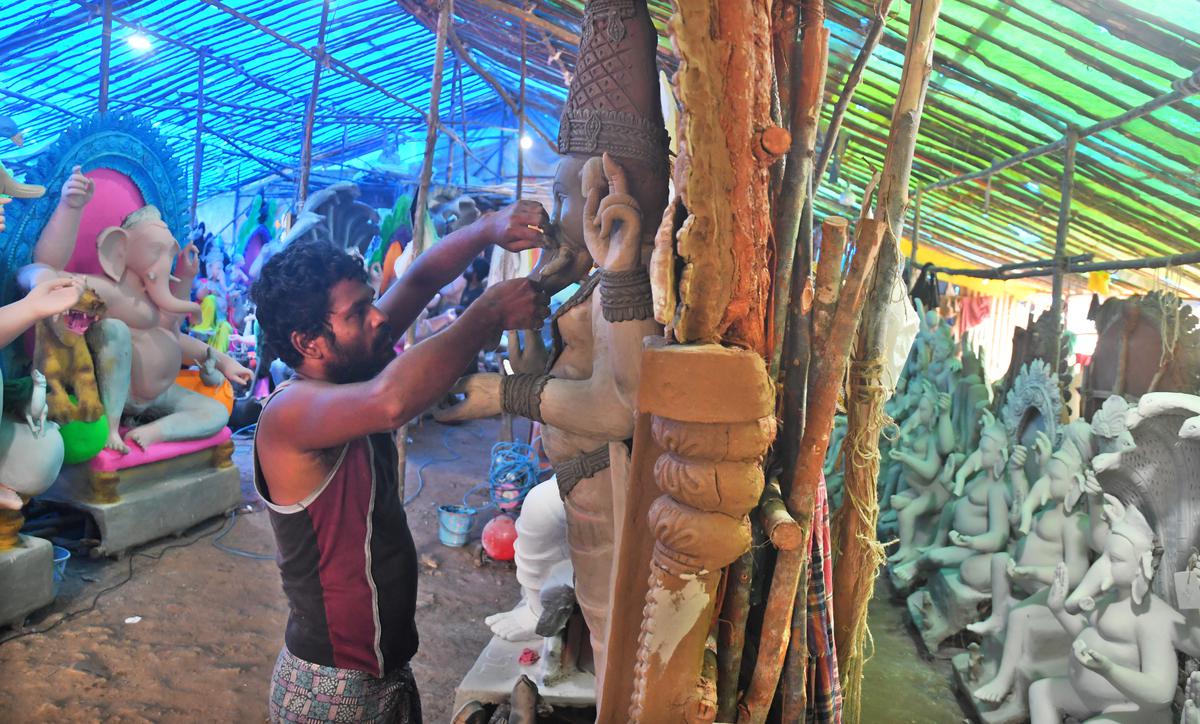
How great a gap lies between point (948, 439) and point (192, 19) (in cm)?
960

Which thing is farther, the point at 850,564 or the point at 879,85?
the point at 879,85

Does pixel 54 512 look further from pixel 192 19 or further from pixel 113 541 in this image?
pixel 192 19

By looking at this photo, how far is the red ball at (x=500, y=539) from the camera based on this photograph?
216 inches

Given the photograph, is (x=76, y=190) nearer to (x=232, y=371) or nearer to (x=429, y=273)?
(x=232, y=371)

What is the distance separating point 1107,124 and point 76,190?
6.39m

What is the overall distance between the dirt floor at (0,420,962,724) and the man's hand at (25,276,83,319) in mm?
1830

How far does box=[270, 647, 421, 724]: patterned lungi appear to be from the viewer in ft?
6.65

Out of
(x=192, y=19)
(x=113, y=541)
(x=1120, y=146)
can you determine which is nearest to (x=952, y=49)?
(x=1120, y=146)

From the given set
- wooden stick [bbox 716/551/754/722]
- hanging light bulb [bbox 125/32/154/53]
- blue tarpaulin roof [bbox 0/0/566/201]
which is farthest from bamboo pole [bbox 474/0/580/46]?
wooden stick [bbox 716/551/754/722]

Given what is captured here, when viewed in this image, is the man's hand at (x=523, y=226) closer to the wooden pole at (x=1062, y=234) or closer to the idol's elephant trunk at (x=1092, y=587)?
the idol's elephant trunk at (x=1092, y=587)

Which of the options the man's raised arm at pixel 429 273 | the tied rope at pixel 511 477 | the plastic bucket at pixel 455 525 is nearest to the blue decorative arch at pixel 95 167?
the plastic bucket at pixel 455 525

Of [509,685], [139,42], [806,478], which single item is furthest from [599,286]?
[139,42]

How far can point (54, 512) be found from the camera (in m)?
5.29

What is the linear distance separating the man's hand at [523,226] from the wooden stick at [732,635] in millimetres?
1057
